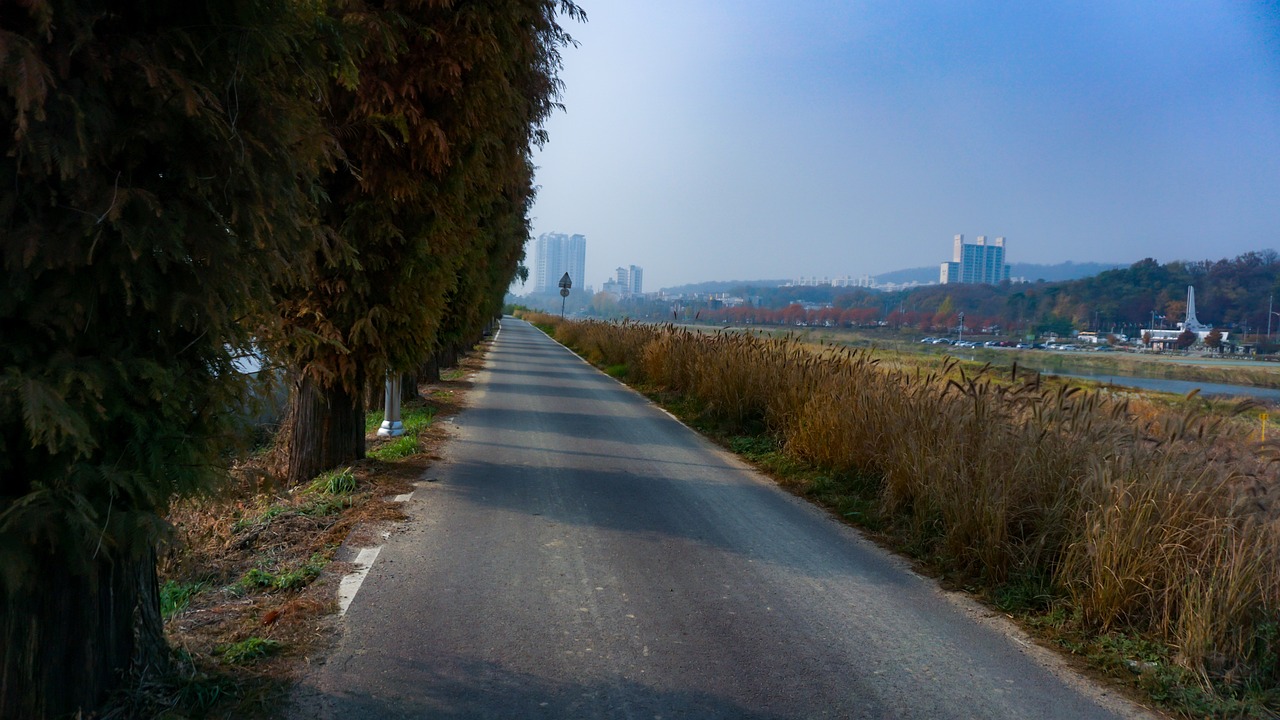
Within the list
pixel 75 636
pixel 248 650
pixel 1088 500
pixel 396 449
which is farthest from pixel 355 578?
pixel 396 449

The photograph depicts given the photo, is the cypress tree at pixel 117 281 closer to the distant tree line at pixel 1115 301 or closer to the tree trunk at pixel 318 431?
the tree trunk at pixel 318 431

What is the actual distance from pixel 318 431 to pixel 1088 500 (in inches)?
287

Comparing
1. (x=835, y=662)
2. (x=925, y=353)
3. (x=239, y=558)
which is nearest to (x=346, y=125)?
(x=239, y=558)

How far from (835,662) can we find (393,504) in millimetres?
4502

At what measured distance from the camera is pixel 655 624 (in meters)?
4.94

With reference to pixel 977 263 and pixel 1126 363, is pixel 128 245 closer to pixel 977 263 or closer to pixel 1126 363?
pixel 1126 363

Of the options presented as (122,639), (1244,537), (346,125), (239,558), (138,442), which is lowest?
(239,558)

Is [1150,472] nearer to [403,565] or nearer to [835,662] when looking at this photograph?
[835,662]

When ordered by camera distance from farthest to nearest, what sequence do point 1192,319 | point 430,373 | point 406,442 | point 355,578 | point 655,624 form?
point 430,373, point 406,442, point 1192,319, point 355,578, point 655,624

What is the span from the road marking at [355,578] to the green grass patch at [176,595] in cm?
88

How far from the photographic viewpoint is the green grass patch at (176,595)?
501 cm

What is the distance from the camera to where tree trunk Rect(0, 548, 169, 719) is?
10.5ft

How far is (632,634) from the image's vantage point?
4.78 m

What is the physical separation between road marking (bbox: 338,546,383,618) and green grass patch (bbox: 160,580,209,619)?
88 cm
